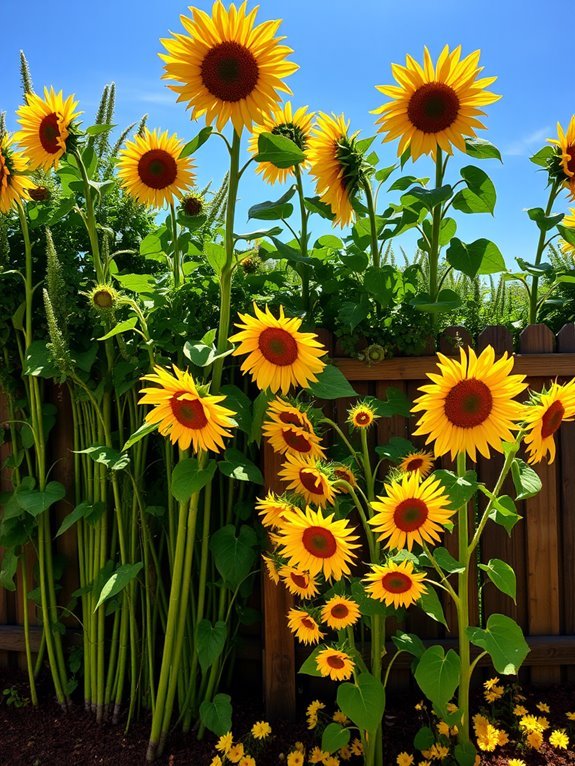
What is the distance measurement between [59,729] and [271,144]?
8.09 feet

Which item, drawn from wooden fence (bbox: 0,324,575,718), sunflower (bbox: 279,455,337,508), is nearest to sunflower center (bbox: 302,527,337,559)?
sunflower (bbox: 279,455,337,508)

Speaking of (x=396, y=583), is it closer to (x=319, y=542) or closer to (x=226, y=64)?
(x=319, y=542)

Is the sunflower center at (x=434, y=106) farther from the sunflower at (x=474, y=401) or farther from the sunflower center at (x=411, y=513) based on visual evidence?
the sunflower center at (x=411, y=513)

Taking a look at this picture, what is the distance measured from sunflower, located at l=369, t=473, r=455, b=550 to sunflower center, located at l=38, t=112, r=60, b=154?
168 centimetres

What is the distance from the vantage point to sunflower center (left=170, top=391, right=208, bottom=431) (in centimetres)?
200

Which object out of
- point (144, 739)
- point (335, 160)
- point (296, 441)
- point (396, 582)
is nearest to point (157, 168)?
point (335, 160)

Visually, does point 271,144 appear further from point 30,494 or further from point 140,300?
point 30,494

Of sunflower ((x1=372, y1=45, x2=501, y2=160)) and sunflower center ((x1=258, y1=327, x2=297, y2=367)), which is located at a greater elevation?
sunflower ((x1=372, y1=45, x2=501, y2=160))

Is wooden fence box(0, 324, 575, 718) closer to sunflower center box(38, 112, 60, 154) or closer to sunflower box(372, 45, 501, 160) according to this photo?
sunflower box(372, 45, 501, 160)

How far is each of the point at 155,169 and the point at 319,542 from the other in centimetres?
153

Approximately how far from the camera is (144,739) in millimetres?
2627

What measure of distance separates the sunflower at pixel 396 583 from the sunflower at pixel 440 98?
137 cm

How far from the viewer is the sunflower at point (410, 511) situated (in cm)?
193

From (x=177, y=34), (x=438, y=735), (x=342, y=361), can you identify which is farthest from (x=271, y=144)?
(x=438, y=735)
